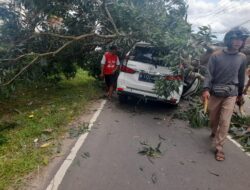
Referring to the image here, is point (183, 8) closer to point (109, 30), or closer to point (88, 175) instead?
point (109, 30)

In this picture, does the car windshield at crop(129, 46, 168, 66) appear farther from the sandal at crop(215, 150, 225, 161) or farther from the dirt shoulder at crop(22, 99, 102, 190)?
the sandal at crop(215, 150, 225, 161)

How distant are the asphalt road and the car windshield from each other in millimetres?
1827

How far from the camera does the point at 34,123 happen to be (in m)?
8.32

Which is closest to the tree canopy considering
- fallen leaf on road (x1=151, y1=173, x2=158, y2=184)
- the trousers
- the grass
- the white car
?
the white car

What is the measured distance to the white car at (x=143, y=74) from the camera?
31.5 feet

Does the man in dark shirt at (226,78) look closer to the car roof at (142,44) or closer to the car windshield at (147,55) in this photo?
the car windshield at (147,55)

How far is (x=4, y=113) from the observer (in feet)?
32.4

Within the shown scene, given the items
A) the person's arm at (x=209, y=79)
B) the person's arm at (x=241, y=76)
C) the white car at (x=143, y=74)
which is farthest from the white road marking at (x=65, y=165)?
the person's arm at (x=241, y=76)

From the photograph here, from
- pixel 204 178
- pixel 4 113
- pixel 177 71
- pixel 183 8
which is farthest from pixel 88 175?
pixel 183 8

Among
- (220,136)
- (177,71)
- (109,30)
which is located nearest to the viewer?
(220,136)

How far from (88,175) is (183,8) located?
20.9 ft

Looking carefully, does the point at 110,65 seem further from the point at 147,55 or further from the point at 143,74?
the point at 143,74

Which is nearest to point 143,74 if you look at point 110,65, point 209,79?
point 110,65

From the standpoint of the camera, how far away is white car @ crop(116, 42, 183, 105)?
960cm
